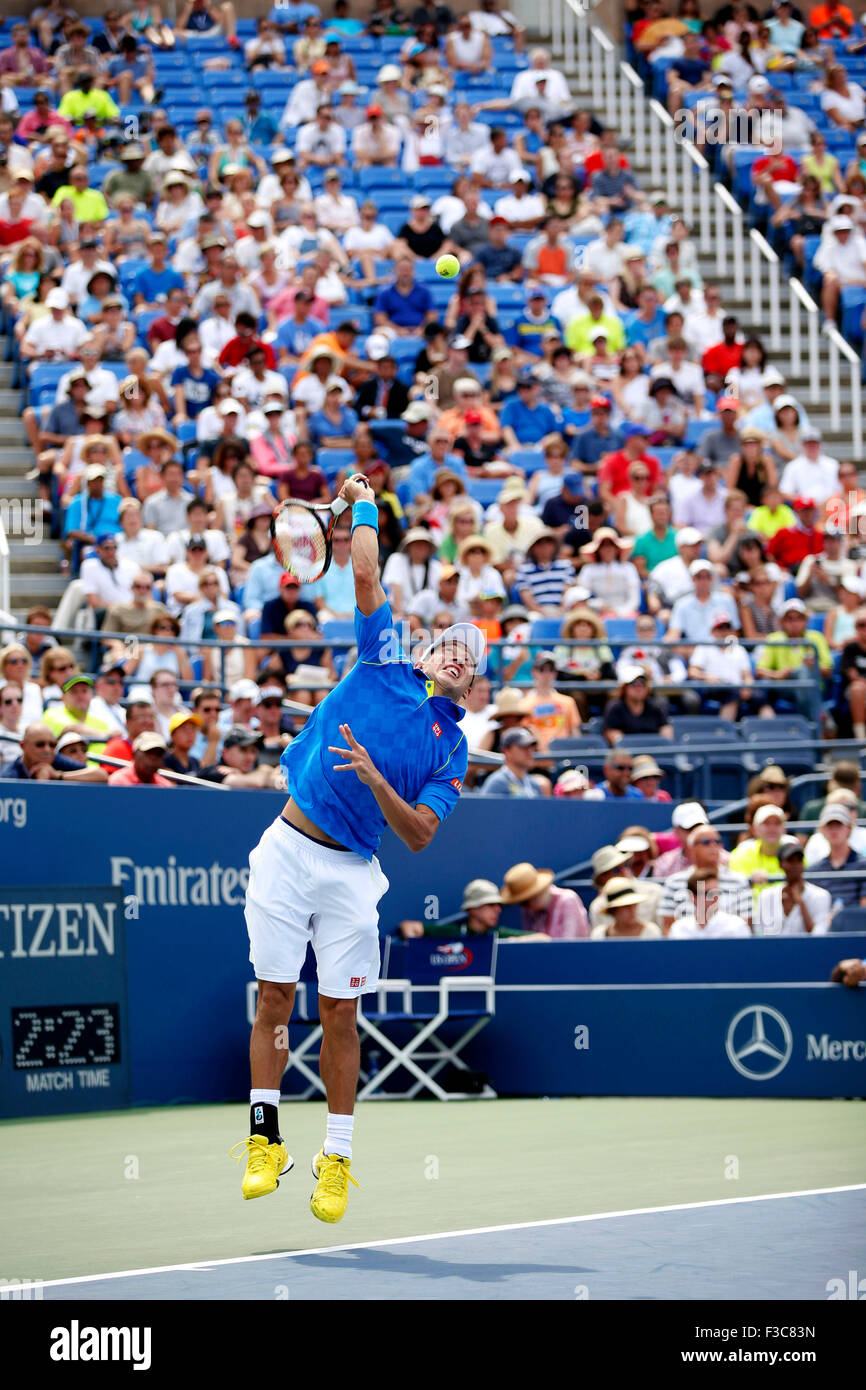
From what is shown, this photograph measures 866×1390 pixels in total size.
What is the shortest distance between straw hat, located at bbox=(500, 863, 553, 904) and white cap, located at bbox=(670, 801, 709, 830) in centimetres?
90

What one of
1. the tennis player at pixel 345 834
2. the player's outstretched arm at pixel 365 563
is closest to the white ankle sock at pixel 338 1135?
the tennis player at pixel 345 834

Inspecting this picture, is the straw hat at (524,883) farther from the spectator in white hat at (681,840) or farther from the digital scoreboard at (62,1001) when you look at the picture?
the digital scoreboard at (62,1001)

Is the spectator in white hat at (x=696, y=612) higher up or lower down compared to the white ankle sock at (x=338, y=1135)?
higher up

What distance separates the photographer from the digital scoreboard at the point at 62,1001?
1123 centimetres

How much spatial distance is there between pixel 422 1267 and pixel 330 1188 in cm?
75

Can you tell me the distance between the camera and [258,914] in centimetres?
689

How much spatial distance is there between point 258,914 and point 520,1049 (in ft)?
19.8

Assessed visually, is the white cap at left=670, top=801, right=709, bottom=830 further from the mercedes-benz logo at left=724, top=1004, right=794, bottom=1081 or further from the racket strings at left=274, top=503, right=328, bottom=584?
the racket strings at left=274, top=503, right=328, bottom=584

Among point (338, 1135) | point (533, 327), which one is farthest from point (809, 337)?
point (338, 1135)

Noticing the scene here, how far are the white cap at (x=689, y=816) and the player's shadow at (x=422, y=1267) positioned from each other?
725cm

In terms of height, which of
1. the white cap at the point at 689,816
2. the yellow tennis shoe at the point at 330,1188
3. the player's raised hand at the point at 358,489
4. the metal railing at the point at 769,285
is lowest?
the yellow tennis shoe at the point at 330,1188

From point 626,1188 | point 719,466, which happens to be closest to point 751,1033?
point 626,1188

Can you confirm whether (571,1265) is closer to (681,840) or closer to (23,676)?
(23,676)

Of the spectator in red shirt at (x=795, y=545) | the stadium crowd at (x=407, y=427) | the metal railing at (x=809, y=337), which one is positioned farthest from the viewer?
the metal railing at (x=809, y=337)
